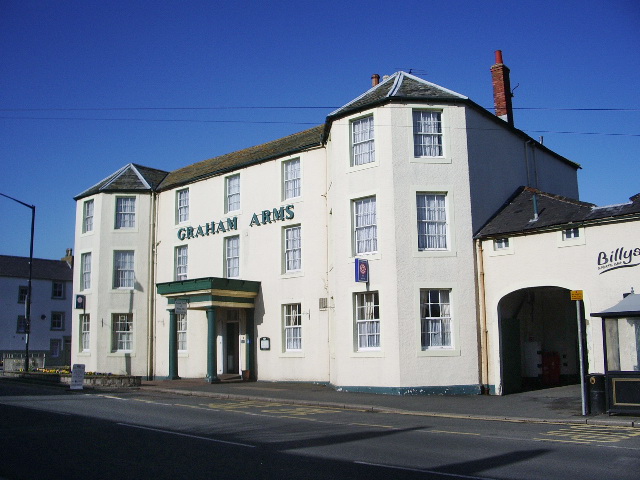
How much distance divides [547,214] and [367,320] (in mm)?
6667

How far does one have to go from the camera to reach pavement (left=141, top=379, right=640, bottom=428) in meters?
14.4

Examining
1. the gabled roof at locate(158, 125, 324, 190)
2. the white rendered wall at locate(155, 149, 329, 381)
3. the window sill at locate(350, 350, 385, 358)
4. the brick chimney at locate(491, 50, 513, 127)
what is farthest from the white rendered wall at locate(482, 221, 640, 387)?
the gabled roof at locate(158, 125, 324, 190)

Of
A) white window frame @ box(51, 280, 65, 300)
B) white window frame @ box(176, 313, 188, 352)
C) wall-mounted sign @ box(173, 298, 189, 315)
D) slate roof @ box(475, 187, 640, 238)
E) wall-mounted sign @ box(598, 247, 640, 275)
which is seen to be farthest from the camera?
white window frame @ box(51, 280, 65, 300)

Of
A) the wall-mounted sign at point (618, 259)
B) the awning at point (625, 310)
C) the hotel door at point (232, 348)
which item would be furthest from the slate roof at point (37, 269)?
the awning at point (625, 310)

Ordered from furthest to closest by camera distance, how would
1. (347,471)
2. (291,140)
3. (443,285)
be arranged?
(291,140)
(443,285)
(347,471)

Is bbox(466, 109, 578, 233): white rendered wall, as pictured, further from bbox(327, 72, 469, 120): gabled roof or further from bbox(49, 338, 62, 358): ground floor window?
bbox(49, 338, 62, 358): ground floor window

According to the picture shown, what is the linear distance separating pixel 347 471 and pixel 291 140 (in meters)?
20.1

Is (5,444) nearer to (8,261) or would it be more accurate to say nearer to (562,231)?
(562,231)

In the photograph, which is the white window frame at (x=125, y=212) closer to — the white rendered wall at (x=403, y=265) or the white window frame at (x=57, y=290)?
the white rendered wall at (x=403, y=265)

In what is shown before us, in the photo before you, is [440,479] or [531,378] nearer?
[440,479]

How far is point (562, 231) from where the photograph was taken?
18.7m

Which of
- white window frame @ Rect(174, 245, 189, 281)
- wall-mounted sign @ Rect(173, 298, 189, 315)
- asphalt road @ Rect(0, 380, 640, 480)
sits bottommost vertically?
asphalt road @ Rect(0, 380, 640, 480)

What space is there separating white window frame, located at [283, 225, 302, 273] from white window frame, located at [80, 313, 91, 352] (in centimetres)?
1232

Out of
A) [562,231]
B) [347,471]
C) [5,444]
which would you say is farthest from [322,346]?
[347,471]
